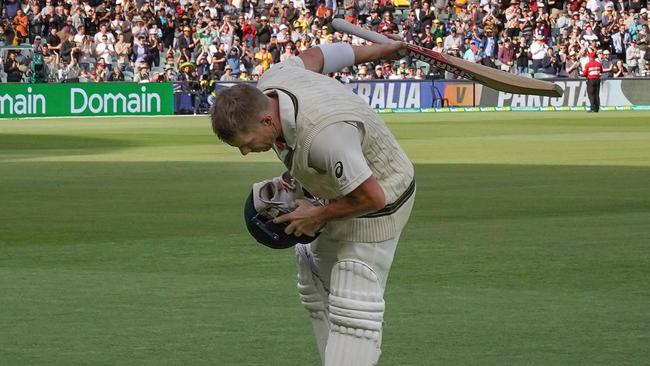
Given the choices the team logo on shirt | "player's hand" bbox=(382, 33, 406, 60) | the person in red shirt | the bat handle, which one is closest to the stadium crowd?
the person in red shirt

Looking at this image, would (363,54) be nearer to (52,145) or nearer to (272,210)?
(272,210)

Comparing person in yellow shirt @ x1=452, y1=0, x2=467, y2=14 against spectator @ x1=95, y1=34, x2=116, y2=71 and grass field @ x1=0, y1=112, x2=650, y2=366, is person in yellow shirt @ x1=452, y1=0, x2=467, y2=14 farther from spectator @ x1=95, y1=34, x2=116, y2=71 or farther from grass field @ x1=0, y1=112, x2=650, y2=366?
grass field @ x1=0, y1=112, x2=650, y2=366

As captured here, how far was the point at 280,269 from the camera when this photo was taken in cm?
1162

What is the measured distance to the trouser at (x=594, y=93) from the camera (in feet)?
142

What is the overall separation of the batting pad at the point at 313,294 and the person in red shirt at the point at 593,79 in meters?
37.3

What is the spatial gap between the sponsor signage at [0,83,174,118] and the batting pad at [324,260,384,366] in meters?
35.8

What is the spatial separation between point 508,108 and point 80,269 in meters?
36.0

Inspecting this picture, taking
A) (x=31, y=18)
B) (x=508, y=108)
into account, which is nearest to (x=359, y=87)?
(x=508, y=108)

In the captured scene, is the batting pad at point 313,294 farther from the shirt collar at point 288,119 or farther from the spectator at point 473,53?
the spectator at point 473,53

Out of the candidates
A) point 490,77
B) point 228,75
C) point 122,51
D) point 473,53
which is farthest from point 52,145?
point 490,77

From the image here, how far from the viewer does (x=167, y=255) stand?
12445 millimetres

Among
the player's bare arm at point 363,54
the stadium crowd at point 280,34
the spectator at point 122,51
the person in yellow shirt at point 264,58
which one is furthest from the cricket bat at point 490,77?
the person in yellow shirt at point 264,58

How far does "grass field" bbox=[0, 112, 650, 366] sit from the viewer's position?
821cm

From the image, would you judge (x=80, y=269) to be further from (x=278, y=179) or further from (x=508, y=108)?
(x=508, y=108)
